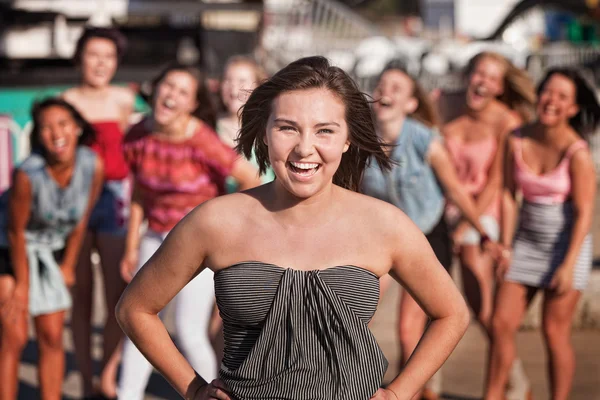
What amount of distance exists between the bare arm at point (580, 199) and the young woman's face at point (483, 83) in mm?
1080

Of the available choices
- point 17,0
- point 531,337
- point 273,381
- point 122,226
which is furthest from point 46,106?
point 17,0

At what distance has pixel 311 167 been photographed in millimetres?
2826

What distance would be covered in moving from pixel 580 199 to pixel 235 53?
23.4 feet

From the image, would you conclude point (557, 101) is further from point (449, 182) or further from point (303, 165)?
point (303, 165)

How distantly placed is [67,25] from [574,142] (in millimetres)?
9805

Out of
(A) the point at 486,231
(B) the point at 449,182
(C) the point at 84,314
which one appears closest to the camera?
(B) the point at 449,182

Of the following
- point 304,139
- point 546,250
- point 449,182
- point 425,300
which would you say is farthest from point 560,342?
point 304,139

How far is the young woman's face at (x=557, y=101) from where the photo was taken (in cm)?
557

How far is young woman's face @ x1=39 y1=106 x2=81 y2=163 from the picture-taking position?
5359mm

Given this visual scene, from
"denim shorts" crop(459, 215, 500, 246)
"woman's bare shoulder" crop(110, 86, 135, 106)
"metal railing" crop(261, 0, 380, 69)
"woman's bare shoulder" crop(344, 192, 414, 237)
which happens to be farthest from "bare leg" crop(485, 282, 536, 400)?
"metal railing" crop(261, 0, 380, 69)

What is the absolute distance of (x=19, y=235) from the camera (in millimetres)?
5219

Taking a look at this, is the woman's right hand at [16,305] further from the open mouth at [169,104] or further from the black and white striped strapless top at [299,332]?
the black and white striped strapless top at [299,332]

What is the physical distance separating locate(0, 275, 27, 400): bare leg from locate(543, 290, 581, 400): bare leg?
260 centimetres

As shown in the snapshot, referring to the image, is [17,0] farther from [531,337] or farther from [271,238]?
[271,238]
